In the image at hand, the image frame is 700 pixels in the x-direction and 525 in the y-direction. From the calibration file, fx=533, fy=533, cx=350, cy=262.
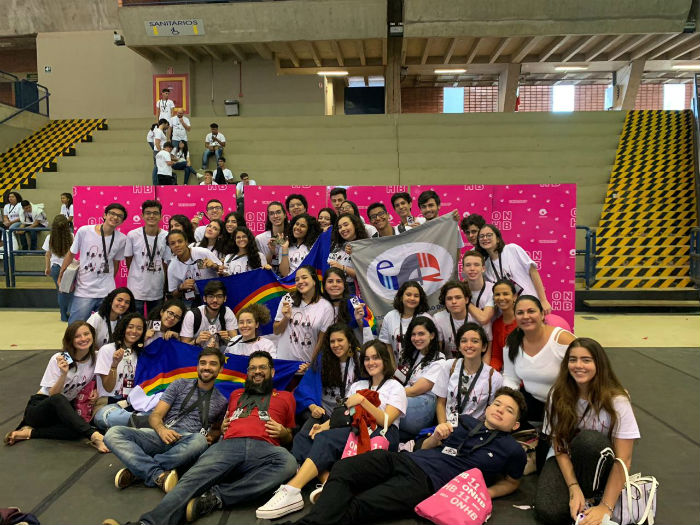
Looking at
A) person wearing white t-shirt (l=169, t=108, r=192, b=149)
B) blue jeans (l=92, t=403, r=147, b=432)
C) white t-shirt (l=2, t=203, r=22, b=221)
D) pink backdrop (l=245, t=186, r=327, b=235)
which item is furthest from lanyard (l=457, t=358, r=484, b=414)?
person wearing white t-shirt (l=169, t=108, r=192, b=149)

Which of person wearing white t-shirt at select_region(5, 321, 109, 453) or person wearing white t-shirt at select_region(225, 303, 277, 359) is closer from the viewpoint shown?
person wearing white t-shirt at select_region(5, 321, 109, 453)

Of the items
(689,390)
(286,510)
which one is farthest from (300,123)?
(286,510)

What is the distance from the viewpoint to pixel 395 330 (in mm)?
4520

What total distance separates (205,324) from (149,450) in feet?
4.36

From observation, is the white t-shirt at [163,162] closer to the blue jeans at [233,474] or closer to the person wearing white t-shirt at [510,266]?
the person wearing white t-shirt at [510,266]

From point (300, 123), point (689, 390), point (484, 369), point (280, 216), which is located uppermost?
point (300, 123)

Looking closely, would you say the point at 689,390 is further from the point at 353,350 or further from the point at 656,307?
the point at 656,307

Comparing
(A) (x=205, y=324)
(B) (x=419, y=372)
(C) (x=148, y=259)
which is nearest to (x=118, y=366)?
(A) (x=205, y=324)

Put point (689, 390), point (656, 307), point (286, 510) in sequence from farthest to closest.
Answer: point (656, 307) → point (689, 390) → point (286, 510)

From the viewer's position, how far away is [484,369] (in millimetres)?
3900

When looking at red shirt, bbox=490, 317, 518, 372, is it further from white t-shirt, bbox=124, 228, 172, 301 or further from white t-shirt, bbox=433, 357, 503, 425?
white t-shirt, bbox=124, 228, 172, 301

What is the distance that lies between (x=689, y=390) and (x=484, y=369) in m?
3.12

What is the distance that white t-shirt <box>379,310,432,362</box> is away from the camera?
177 inches

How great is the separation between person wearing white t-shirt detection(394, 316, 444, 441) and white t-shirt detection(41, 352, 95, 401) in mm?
2586
